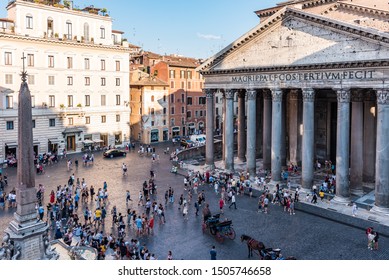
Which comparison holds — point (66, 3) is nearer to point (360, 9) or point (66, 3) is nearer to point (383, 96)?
point (360, 9)

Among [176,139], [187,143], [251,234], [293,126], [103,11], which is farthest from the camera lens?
[176,139]

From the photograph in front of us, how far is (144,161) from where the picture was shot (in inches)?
1468

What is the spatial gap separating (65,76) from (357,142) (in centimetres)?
2933

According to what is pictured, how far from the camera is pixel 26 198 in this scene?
39.3 ft

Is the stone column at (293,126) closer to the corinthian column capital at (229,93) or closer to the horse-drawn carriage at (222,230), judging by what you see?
the corinthian column capital at (229,93)

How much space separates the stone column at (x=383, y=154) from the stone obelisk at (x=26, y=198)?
1765cm

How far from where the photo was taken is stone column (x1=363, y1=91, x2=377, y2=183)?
1008 inches

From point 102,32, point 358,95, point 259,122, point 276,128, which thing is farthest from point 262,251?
point 102,32

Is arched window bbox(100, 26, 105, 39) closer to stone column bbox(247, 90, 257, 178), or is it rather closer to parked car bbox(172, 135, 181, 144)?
parked car bbox(172, 135, 181, 144)

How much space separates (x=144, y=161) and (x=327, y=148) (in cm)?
1744

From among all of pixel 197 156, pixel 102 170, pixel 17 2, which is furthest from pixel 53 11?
pixel 197 156

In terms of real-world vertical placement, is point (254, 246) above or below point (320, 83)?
below

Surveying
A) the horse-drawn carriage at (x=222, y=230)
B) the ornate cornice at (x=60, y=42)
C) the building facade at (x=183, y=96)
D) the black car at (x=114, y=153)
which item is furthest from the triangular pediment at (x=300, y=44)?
the building facade at (x=183, y=96)

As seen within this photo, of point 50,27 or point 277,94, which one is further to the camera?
point 50,27
